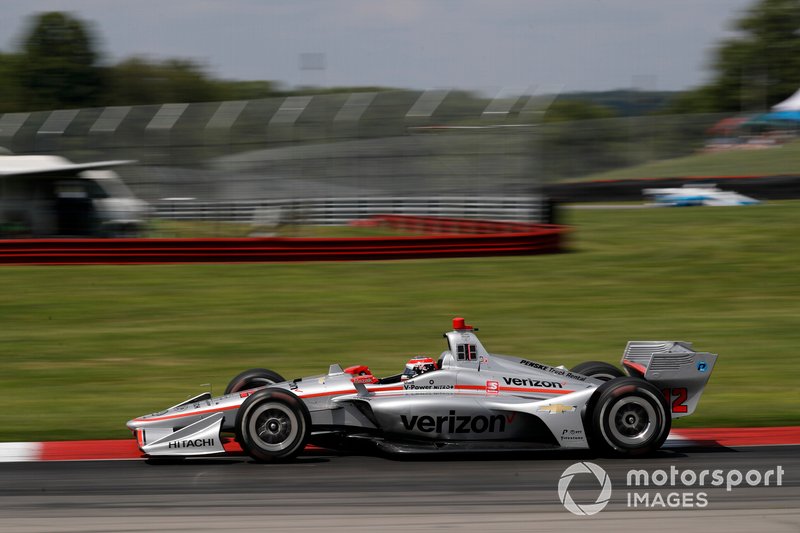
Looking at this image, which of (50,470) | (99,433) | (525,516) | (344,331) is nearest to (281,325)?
(344,331)

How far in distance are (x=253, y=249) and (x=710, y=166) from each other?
17722mm

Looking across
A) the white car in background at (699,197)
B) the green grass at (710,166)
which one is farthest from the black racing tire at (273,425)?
the green grass at (710,166)

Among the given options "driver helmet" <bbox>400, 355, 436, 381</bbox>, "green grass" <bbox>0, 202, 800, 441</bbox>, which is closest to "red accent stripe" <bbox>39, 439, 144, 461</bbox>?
"green grass" <bbox>0, 202, 800, 441</bbox>

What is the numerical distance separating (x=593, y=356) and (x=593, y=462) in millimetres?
4353

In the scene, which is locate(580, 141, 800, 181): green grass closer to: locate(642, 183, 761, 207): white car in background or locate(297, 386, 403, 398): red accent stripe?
locate(642, 183, 761, 207): white car in background

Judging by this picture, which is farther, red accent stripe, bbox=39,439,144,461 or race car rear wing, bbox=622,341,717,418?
red accent stripe, bbox=39,439,144,461

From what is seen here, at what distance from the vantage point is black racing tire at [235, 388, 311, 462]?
7.19 metres

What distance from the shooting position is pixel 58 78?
75.8 metres

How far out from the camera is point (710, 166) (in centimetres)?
3084

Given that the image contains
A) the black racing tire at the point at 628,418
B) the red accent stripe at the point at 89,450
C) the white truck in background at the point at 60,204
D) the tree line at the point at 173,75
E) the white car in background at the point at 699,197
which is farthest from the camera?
the tree line at the point at 173,75

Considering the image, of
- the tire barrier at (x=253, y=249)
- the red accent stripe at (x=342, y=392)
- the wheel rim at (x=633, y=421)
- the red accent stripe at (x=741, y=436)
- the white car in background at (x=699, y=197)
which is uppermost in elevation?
the white car in background at (x=699, y=197)

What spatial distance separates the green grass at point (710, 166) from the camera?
30625mm

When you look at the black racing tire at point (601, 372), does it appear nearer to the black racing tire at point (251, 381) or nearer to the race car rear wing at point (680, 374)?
the race car rear wing at point (680, 374)

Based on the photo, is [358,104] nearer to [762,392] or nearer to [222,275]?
[222,275]
